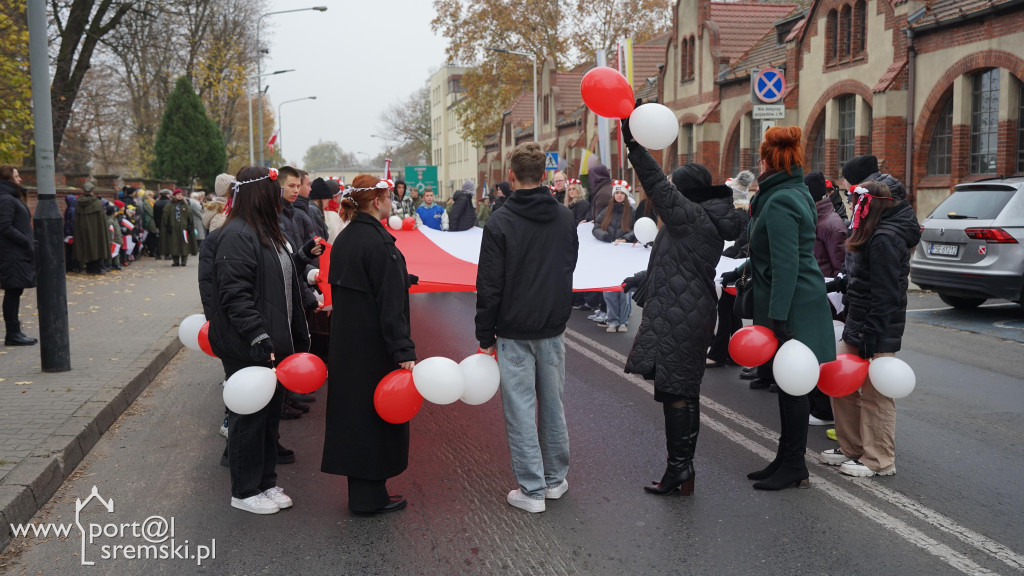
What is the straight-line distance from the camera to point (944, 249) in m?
12.6

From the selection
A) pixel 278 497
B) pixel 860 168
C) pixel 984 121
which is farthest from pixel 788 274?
pixel 984 121

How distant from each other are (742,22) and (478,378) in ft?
106

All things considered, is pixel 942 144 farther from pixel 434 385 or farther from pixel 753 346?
pixel 434 385

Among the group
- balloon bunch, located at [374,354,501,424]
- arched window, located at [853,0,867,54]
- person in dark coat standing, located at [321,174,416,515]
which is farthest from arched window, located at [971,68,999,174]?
person in dark coat standing, located at [321,174,416,515]

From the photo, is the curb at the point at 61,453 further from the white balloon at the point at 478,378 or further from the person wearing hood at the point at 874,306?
the person wearing hood at the point at 874,306

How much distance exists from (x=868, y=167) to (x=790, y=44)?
22266 mm

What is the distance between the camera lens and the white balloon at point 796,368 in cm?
501

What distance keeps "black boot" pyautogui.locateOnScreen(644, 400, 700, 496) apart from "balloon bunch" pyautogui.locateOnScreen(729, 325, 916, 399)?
1.42ft

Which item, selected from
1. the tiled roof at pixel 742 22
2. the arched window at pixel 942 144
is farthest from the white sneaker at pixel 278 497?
the tiled roof at pixel 742 22

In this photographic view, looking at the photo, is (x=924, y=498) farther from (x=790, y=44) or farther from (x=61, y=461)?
(x=790, y=44)

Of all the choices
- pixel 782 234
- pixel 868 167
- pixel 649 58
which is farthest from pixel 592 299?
pixel 649 58

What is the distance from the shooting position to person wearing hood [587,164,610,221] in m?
12.1

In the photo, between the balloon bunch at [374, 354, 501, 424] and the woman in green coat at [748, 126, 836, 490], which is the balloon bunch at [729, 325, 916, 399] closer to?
the woman in green coat at [748, 126, 836, 490]

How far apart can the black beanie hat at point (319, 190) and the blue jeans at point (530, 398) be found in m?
4.36
